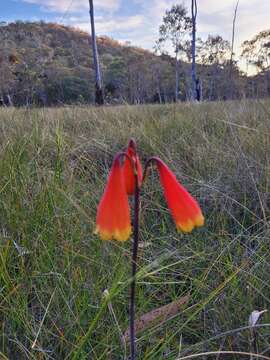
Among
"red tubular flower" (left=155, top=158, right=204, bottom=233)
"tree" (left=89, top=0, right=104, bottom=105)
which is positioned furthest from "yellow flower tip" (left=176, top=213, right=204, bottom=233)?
"tree" (left=89, top=0, right=104, bottom=105)

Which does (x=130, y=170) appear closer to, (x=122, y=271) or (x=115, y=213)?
(x=115, y=213)

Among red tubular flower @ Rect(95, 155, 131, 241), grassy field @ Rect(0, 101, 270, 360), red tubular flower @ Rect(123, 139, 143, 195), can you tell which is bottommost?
grassy field @ Rect(0, 101, 270, 360)

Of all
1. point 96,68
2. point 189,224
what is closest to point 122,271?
point 189,224

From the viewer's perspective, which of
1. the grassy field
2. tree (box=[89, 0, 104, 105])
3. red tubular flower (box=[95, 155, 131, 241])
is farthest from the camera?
tree (box=[89, 0, 104, 105])

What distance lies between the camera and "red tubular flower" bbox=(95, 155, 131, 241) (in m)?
0.52

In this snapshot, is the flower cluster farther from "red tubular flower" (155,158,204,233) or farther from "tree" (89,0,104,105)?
"tree" (89,0,104,105)

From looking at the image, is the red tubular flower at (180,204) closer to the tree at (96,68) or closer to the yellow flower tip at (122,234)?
the yellow flower tip at (122,234)

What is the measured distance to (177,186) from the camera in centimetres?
56

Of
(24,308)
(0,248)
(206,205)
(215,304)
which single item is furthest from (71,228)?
(206,205)

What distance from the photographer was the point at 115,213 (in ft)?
1.75

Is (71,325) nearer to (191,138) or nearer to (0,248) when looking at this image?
(0,248)

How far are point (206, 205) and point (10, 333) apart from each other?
1.09m

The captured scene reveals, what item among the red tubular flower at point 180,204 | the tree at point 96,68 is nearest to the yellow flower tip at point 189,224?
the red tubular flower at point 180,204

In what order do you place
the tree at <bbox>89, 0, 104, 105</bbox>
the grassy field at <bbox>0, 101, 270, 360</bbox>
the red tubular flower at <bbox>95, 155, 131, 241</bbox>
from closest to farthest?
the red tubular flower at <bbox>95, 155, 131, 241</bbox>, the grassy field at <bbox>0, 101, 270, 360</bbox>, the tree at <bbox>89, 0, 104, 105</bbox>
